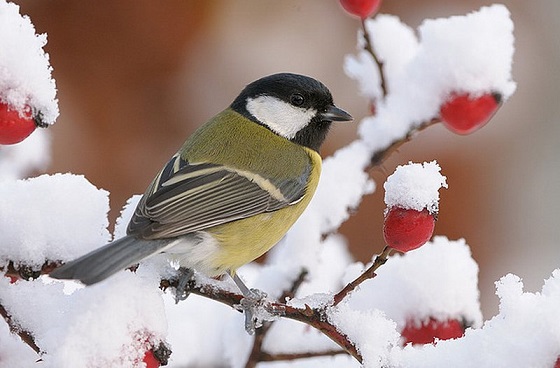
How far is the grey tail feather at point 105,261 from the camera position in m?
0.81

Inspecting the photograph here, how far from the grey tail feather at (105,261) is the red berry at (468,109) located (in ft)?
1.65

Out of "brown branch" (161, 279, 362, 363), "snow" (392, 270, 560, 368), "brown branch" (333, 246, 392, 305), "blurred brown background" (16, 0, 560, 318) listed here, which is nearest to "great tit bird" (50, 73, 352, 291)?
"brown branch" (161, 279, 362, 363)

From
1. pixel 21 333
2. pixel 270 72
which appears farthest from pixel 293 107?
pixel 270 72

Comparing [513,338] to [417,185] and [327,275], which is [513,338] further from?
[327,275]

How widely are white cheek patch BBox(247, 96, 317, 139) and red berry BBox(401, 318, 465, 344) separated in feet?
1.56

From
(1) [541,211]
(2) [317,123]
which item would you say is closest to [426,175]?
(2) [317,123]

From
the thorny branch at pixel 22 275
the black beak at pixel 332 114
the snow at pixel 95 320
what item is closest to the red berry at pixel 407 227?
the snow at pixel 95 320

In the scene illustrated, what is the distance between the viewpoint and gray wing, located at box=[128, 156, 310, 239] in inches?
43.5

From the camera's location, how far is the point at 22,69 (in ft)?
2.84

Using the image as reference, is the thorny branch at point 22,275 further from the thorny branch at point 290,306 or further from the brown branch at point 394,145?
the brown branch at point 394,145

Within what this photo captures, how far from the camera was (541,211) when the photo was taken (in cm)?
294

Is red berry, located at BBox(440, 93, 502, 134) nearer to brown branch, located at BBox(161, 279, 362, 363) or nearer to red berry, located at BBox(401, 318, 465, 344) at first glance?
red berry, located at BBox(401, 318, 465, 344)

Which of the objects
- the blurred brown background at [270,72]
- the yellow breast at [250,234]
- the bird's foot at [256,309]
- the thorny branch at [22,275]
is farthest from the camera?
the blurred brown background at [270,72]

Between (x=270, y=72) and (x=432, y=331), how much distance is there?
5.58 feet
